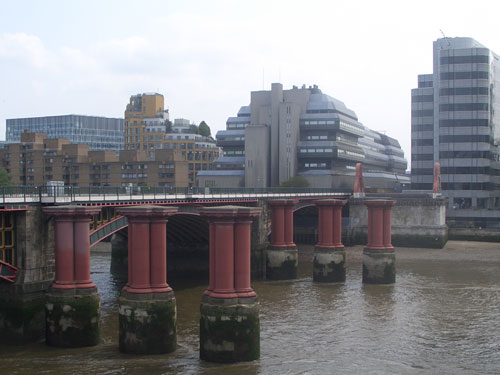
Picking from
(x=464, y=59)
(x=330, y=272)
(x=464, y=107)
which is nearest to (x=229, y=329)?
(x=330, y=272)

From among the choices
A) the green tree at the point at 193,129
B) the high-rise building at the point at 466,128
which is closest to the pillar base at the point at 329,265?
the high-rise building at the point at 466,128

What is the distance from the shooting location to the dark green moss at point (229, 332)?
Answer: 1335 inches

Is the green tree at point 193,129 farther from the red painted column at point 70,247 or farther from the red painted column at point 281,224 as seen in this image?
the red painted column at point 70,247

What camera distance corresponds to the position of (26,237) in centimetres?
3862

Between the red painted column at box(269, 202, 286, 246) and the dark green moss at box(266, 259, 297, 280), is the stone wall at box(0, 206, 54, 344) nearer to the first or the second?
the dark green moss at box(266, 259, 297, 280)

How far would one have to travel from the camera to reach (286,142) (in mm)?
131875

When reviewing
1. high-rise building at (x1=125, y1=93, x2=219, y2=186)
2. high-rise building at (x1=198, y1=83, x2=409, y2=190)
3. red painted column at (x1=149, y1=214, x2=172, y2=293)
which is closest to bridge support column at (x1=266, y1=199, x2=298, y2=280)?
red painted column at (x1=149, y1=214, x2=172, y2=293)

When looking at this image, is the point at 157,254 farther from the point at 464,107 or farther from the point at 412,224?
the point at 464,107

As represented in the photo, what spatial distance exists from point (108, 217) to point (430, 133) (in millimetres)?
93598

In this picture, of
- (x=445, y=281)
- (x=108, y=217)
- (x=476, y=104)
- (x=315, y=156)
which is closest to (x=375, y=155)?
(x=315, y=156)

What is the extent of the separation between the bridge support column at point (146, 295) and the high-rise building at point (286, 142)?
9631cm

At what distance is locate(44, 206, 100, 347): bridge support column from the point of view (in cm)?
3666

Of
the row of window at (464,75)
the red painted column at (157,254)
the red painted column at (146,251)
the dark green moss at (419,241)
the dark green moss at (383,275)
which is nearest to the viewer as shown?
the red painted column at (146,251)

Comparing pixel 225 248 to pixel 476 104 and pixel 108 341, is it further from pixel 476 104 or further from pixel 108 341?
Answer: pixel 476 104
